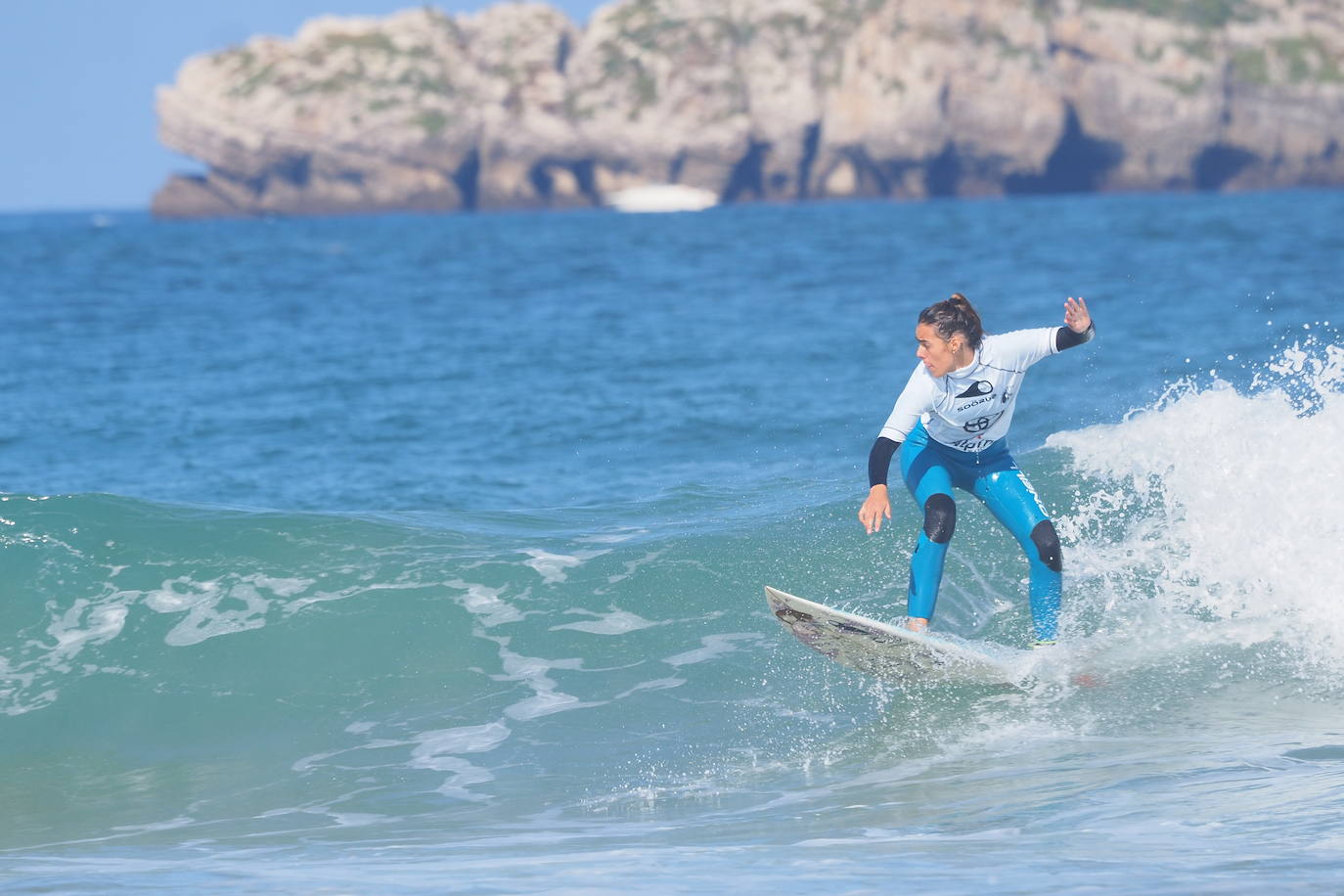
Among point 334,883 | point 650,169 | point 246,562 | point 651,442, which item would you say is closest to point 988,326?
point 651,442

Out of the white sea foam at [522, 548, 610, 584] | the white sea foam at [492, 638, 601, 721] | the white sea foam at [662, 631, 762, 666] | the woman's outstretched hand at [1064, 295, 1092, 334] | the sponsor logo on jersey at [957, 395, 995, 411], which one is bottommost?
the white sea foam at [492, 638, 601, 721]

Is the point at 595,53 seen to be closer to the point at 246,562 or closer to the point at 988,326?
the point at 988,326

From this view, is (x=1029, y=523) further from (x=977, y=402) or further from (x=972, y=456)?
(x=977, y=402)

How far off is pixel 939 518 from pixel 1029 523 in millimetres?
579

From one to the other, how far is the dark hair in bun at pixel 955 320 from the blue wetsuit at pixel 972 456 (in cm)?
15

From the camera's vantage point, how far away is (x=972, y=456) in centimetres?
813

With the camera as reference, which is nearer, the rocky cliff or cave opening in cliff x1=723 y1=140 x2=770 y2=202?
the rocky cliff

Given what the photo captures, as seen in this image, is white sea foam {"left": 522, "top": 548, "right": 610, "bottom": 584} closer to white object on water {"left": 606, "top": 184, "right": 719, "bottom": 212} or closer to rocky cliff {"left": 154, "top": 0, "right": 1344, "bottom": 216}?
rocky cliff {"left": 154, "top": 0, "right": 1344, "bottom": 216}

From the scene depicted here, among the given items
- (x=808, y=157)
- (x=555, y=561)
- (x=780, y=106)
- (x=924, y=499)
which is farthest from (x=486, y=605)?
(x=808, y=157)

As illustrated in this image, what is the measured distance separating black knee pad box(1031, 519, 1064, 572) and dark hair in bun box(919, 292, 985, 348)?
112cm

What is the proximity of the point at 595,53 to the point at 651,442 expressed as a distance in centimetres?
13497

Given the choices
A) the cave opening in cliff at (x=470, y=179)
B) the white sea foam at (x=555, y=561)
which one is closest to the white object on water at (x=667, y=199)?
the cave opening in cliff at (x=470, y=179)

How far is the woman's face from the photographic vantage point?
24.7 feet

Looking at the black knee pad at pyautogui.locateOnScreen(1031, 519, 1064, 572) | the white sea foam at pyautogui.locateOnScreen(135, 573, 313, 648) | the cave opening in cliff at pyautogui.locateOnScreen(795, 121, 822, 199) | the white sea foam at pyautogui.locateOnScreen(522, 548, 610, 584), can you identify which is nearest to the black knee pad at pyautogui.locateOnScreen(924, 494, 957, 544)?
the black knee pad at pyautogui.locateOnScreen(1031, 519, 1064, 572)
